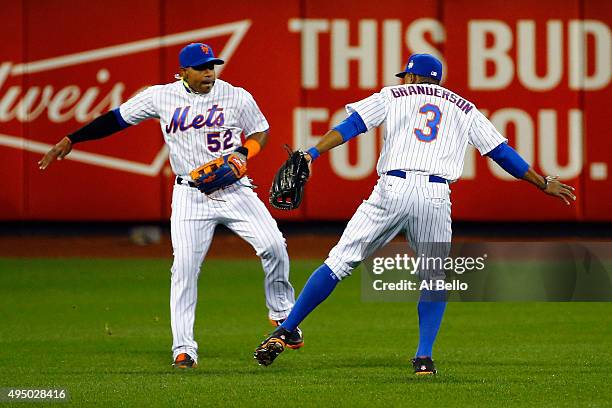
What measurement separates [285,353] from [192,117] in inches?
64.1

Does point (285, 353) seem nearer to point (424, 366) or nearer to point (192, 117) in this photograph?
point (424, 366)

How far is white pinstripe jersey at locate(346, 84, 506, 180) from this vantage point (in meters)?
7.20

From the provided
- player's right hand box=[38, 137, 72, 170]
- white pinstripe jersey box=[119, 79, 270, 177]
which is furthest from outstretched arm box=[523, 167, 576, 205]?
player's right hand box=[38, 137, 72, 170]

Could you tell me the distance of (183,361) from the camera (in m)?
7.62

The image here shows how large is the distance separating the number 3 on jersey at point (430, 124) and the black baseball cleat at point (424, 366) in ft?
3.93

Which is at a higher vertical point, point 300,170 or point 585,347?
point 300,170

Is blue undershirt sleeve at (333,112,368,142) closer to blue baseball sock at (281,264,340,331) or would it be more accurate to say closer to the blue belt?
the blue belt

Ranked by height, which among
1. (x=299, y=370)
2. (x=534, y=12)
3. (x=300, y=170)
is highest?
(x=534, y=12)

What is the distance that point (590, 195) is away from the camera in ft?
53.6

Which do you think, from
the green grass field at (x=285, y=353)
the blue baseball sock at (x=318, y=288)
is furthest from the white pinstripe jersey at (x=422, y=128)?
the green grass field at (x=285, y=353)

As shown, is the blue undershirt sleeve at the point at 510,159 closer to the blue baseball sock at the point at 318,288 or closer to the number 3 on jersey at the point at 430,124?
the number 3 on jersey at the point at 430,124

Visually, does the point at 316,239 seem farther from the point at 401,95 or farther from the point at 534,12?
the point at 401,95

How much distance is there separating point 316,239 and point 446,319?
6.38m

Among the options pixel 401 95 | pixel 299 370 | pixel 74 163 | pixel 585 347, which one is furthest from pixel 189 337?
pixel 74 163
